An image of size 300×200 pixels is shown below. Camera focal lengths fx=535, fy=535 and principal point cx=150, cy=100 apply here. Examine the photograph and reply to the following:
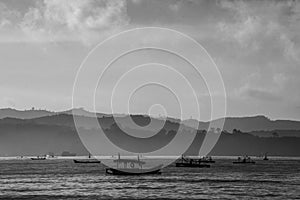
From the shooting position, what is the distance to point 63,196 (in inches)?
5079

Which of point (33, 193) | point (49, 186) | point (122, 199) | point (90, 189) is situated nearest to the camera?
point (122, 199)

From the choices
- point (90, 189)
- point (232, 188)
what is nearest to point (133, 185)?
point (90, 189)

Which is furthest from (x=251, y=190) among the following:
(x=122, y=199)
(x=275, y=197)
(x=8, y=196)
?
(x=8, y=196)

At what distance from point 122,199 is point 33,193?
88.0 feet

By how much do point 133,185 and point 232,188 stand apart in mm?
29752

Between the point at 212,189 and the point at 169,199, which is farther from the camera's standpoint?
the point at 212,189

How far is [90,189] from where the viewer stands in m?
147

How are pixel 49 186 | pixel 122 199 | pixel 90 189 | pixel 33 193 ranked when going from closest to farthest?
pixel 122 199, pixel 33 193, pixel 90 189, pixel 49 186

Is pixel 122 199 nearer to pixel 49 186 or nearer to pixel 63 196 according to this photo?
pixel 63 196

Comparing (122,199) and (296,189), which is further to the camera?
(296,189)

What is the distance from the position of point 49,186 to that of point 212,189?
158 ft

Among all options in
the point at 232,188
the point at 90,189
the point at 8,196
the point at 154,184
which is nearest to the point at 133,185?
the point at 154,184

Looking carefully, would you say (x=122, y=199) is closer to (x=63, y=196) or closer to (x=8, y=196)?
(x=63, y=196)

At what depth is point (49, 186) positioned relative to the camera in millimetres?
158125
